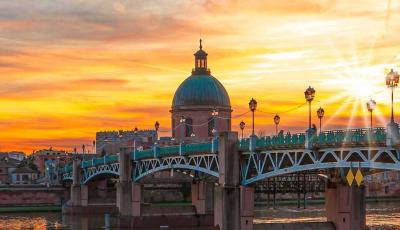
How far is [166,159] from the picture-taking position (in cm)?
11156

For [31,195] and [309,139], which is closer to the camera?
[309,139]

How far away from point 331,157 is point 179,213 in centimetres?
5371

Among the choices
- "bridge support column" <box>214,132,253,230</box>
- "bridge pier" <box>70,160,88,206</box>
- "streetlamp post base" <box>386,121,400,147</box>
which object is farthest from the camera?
"bridge pier" <box>70,160,88,206</box>

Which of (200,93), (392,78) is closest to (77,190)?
(200,93)

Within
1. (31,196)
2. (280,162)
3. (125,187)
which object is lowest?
(31,196)

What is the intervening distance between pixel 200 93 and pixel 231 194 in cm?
8648

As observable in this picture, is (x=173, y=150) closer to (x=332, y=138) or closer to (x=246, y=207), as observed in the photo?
(x=246, y=207)

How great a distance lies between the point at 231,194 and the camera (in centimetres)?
8512

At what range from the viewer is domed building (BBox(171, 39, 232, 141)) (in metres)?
170

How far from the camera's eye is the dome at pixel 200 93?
17050 centimetres

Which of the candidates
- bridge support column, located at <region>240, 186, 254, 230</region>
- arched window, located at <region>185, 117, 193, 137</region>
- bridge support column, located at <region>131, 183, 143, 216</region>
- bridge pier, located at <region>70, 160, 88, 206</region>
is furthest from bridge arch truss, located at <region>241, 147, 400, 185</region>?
arched window, located at <region>185, 117, 193, 137</region>

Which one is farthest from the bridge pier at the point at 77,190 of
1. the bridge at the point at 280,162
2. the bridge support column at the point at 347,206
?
the bridge support column at the point at 347,206

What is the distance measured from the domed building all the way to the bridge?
4895cm

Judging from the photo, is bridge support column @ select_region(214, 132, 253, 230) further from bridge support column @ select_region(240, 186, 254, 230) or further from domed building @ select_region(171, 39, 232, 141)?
domed building @ select_region(171, 39, 232, 141)
